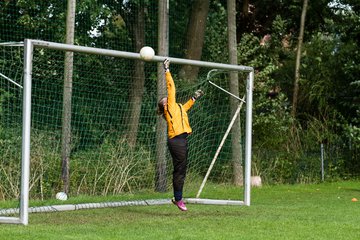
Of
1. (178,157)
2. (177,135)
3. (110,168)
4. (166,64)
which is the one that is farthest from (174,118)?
(110,168)

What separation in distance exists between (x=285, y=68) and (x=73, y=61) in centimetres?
1128

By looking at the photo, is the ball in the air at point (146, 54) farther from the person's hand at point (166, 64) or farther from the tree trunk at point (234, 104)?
the tree trunk at point (234, 104)

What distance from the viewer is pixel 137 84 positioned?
642 inches

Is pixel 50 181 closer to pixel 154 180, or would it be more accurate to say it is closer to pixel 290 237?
pixel 154 180

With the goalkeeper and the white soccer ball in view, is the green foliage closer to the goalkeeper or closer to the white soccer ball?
the white soccer ball

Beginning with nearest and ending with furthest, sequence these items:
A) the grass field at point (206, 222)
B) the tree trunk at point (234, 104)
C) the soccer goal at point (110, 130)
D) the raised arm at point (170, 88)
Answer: the grass field at point (206, 222) → the raised arm at point (170, 88) → the soccer goal at point (110, 130) → the tree trunk at point (234, 104)

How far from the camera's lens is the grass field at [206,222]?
9938 millimetres

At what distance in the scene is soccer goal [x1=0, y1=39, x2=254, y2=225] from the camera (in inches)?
565

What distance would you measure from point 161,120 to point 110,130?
1.54 metres

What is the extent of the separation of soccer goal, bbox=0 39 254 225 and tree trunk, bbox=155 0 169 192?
0.02 meters

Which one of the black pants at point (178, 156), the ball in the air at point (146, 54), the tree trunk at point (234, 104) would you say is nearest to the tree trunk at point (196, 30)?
the tree trunk at point (234, 104)

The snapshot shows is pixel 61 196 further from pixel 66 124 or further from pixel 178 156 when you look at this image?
pixel 178 156

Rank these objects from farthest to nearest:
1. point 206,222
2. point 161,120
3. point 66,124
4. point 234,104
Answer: point 234,104 < point 161,120 < point 66,124 < point 206,222

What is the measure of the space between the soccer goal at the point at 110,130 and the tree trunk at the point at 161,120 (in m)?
0.02
